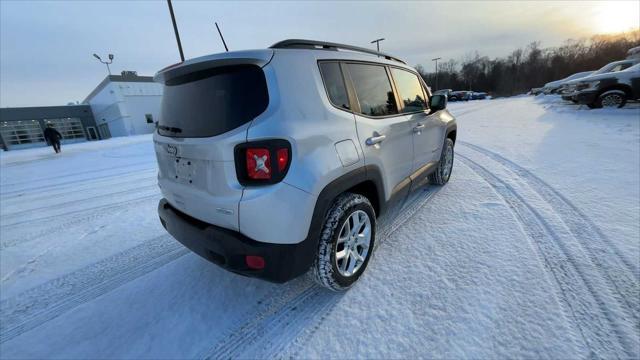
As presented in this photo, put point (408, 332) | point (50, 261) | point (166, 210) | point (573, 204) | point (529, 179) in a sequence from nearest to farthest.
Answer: point (408, 332)
point (166, 210)
point (50, 261)
point (573, 204)
point (529, 179)

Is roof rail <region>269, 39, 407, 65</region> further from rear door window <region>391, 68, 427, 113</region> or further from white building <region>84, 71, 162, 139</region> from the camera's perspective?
white building <region>84, 71, 162, 139</region>

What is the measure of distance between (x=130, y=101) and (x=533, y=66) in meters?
80.0

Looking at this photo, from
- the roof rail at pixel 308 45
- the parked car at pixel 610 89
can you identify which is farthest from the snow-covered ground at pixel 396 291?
the parked car at pixel 610 89

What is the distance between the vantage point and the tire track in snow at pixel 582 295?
1.56 m

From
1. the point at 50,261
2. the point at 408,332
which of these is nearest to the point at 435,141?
the point at 408,332

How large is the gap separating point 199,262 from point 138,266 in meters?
0.65

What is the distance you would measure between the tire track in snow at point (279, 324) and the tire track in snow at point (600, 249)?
6.58 ft

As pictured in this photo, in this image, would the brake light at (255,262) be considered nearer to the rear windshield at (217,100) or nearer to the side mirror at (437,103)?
the rear windshield at (217,100)

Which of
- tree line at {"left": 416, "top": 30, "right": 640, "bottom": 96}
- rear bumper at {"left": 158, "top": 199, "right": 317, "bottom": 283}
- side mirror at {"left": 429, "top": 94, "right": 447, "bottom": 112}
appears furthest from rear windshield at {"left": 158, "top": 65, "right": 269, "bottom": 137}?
tree line at {"left": 416, "top": 30, "right": 640, "bottom": 96}

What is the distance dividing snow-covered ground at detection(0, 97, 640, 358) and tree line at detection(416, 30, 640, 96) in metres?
67.0

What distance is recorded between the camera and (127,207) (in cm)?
449

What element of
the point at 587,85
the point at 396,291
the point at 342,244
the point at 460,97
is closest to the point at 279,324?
the point at 342,244

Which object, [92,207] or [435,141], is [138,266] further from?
[435,141]

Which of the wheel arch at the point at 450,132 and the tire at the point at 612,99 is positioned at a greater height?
the wheel arch at the point at 450,132
